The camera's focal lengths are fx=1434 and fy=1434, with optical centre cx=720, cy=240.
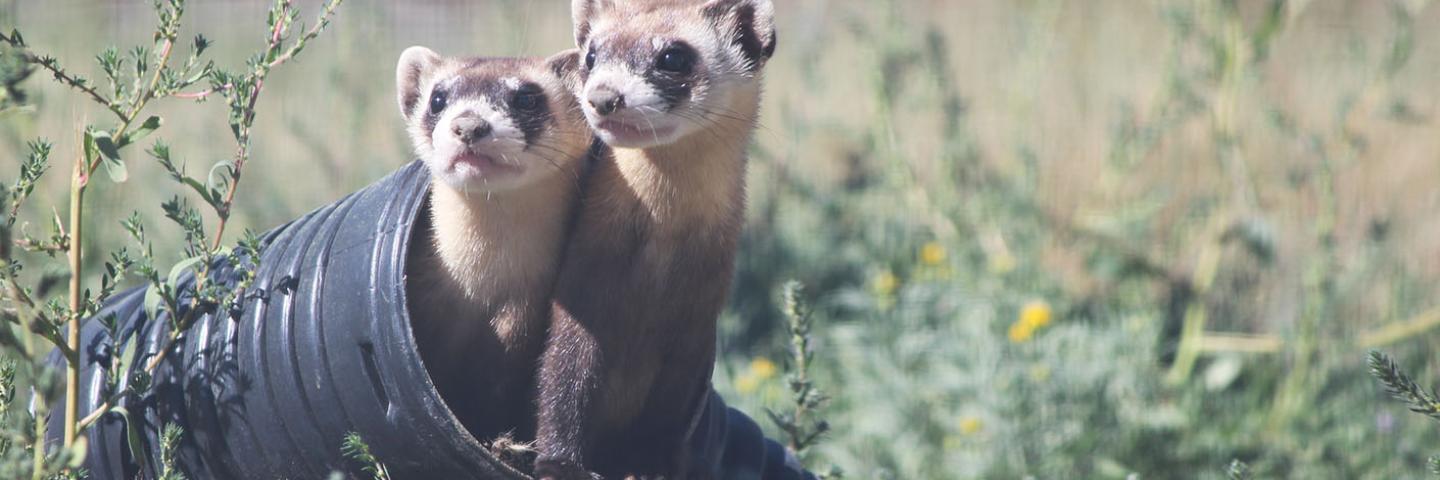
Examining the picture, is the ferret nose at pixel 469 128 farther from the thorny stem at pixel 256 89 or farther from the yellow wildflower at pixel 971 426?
the yellow wildflower at pixel 971 426

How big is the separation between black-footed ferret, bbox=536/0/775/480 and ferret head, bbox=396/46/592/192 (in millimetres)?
91

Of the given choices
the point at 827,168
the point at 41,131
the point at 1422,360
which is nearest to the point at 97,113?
the point at 41,131

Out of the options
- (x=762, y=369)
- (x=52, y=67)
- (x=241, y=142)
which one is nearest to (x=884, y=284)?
(x=762, y=369)

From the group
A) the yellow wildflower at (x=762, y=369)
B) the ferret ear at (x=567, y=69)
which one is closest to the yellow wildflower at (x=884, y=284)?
the yellow wildflower at (x=762, y=369)

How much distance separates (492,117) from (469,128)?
0.07 meters

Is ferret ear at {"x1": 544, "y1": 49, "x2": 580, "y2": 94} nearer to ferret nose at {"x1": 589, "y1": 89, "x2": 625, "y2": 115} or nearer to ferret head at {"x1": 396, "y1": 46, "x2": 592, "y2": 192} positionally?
ferret head at {"x1": 396, "y1": 46, "x2": 592, "y2": 192}

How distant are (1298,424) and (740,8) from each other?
264cm

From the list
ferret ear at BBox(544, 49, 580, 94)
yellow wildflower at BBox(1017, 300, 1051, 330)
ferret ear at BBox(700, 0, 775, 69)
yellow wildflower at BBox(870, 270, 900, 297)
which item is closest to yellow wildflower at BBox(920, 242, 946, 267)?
yellow wildflower at BBox(870, 270, 900, 297)

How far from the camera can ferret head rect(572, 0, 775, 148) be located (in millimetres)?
2475

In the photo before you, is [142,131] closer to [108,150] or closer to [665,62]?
[108,150]

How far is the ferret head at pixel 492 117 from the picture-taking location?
252 centimetres

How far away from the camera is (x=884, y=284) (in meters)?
5.13

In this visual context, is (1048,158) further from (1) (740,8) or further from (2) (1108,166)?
(1) (740,8)

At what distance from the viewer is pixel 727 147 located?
2717mm
